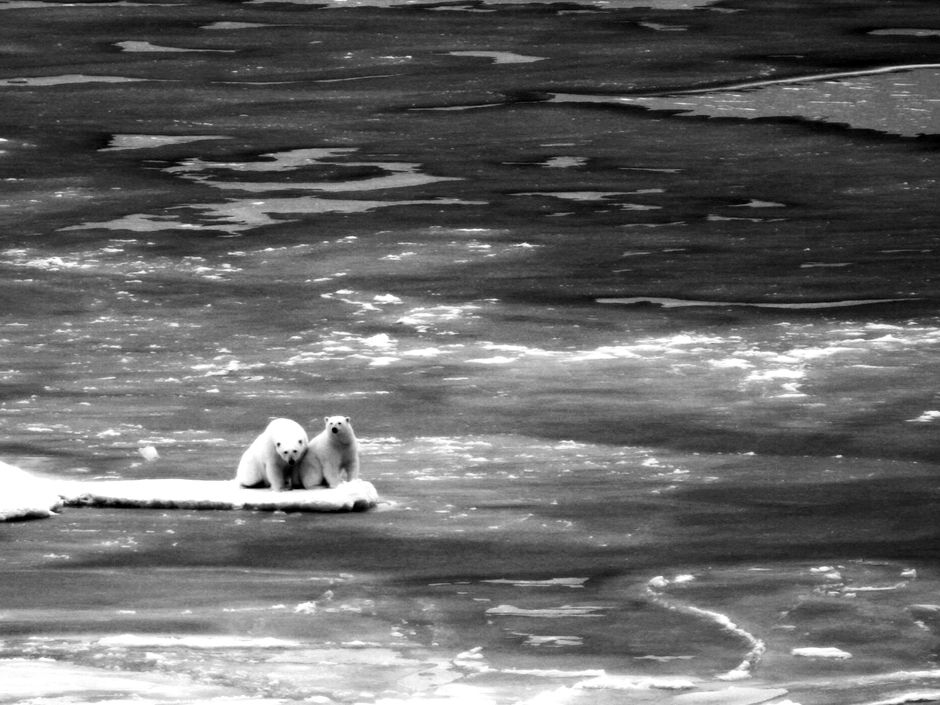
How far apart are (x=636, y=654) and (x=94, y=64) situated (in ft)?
59.0

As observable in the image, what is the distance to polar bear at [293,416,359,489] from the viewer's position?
31.2 feet

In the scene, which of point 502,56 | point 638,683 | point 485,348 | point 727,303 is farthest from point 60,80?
point 638,683

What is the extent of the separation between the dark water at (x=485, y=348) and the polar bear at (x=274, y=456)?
1.08 ft

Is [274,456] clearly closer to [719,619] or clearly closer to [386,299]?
[719,619]

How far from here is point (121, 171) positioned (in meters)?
19.3

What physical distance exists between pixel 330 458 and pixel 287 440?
33cm

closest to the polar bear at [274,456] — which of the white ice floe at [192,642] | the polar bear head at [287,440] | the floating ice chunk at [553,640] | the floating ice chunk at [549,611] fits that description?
the polar bear head at [287,440]

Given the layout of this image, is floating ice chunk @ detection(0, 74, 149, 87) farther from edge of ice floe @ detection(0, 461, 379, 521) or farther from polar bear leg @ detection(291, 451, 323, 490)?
polar bear leg @ detection(291, 451, 323, 490)

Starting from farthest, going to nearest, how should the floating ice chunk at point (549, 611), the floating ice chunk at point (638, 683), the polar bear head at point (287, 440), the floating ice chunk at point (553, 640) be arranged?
the polar bear head at point (287, 440) → the floating ice chunk at point (549, 611) → the floating ice chunk at point (553, 640) → the floating ice chunk at point (638, 683)

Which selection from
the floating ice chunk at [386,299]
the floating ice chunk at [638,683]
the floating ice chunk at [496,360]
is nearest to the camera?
the floating ice chunk at [638,683]

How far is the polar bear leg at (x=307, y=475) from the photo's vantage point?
9.76m

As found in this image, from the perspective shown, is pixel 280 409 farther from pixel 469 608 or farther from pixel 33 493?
pixel 469 608

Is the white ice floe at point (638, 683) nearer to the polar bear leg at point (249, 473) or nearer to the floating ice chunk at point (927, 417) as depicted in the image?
the polar bear leg at point (249, 473)

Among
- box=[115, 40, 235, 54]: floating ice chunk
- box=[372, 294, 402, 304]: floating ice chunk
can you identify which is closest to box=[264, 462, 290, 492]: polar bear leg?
box=[372, 294, 402, 304]: floating ice chunk
